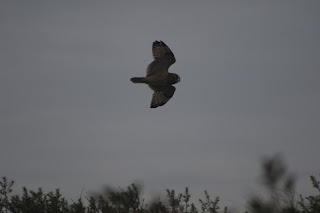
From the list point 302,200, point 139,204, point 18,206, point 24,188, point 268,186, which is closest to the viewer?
point 268,186

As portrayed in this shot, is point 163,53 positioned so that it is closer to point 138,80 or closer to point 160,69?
point 160,69

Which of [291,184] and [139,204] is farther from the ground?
[139,204]

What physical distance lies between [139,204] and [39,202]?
11.9 feet

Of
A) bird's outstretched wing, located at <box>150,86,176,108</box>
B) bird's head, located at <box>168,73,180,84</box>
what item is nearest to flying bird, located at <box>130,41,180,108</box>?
bird's head, located at <box>168,73,180,84</box>

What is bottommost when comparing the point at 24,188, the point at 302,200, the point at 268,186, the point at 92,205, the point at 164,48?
the point at 268,186

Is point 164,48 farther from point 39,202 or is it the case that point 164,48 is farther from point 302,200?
point 302,200

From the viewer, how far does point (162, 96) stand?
15.9m

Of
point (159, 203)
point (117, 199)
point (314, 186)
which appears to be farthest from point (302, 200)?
point (117, 199)

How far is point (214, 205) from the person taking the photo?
26.1ft

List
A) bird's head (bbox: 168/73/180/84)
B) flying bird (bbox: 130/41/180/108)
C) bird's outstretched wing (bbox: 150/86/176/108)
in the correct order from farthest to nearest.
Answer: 1. bird's outstretched wing (bbox: 150/86/176/108)
2. bird's head (bbox: 168/73/180/84)
3. flying bird (bbox: 130/41/180/108)

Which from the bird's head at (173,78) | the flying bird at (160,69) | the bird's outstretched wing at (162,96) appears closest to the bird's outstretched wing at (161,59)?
the flying bird at (160,69)

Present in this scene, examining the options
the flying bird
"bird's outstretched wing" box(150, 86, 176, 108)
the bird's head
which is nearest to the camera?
the flying bird

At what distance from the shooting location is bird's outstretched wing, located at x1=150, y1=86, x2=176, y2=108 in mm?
15812

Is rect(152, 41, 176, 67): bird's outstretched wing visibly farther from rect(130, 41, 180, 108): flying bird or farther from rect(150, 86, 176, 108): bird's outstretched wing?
rect(150, 86, 176, 108): bird's outstretched wing
